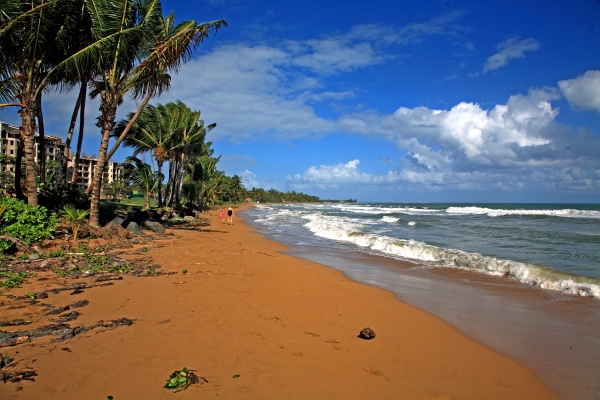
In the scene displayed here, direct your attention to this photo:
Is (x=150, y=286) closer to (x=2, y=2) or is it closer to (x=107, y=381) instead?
(x=107, y=381)

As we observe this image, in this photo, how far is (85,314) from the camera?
482cm

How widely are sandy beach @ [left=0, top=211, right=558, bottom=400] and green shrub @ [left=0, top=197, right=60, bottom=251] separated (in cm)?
354

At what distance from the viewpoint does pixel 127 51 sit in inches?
486

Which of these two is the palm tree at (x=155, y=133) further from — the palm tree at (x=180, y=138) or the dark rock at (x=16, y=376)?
the dark rock at (x=16, y=376)

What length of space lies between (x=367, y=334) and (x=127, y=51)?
40.2ft

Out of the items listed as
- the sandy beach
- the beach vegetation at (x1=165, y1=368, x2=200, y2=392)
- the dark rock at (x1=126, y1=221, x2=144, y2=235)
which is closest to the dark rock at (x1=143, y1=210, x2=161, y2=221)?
the dark rock at (x1=126, y1=221, x2=144, y2=235)

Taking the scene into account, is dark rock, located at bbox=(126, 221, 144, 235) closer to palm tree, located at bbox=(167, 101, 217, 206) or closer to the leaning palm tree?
the leaning palm tree

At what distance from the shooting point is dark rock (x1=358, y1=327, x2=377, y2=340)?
473cm

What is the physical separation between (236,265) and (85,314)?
4.55 m

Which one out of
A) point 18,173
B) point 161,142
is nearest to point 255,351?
point 18,173

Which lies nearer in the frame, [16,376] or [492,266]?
[16,376]

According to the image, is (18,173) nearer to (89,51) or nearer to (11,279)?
(89,51)

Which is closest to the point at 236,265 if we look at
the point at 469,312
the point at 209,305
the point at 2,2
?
the point at 209,305

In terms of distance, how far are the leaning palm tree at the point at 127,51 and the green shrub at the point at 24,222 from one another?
267 centimetres
